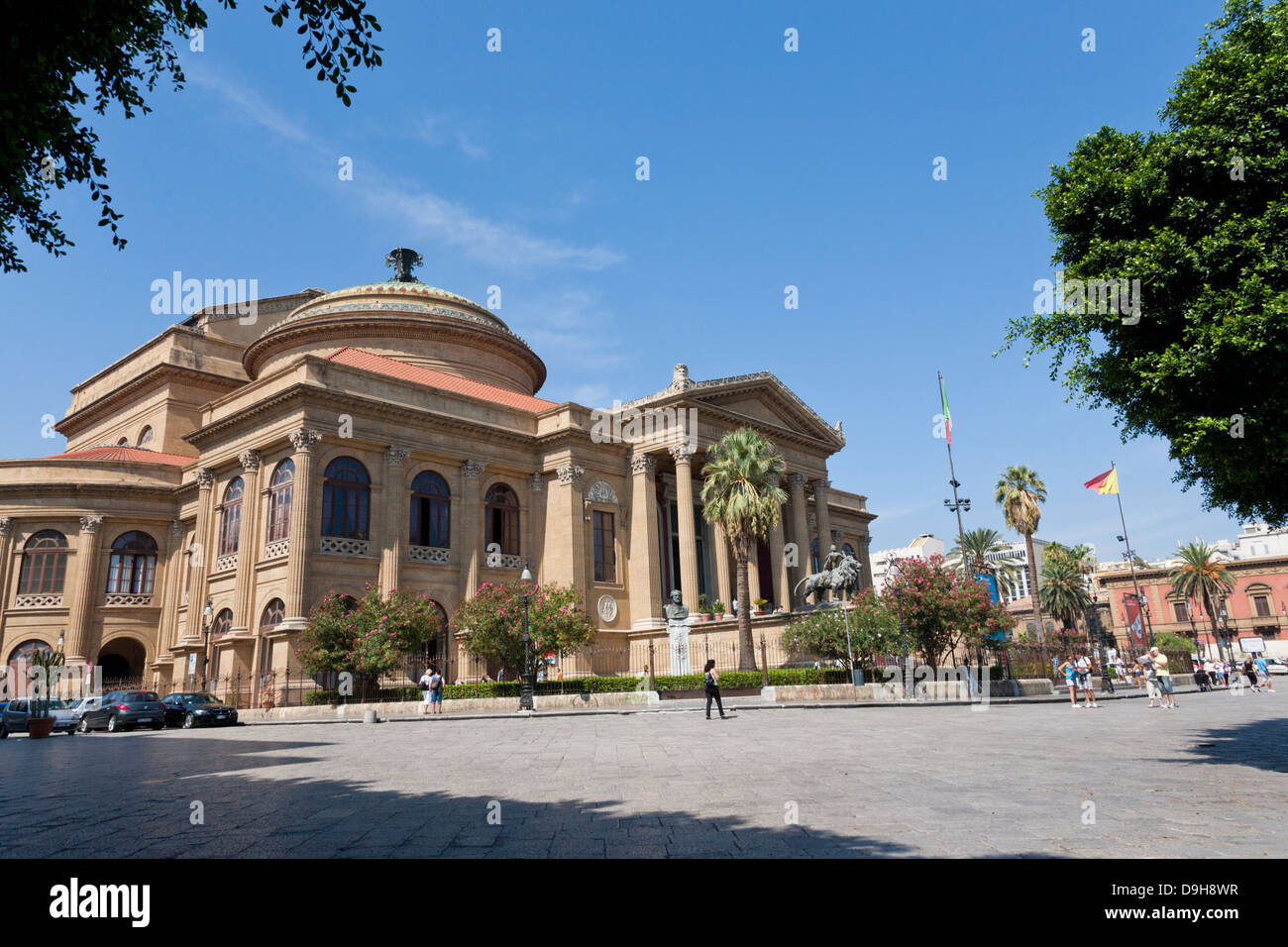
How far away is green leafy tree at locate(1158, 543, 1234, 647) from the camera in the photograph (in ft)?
244

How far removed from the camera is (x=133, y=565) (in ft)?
131

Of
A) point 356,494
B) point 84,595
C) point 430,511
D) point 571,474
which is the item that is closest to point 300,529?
point 356,494

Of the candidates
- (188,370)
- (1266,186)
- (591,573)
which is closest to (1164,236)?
(1266,186)

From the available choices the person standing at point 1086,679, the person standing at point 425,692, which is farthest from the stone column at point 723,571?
the person standing at point 1086,679

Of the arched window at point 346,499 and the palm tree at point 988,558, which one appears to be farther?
the palm tree at point 988,558

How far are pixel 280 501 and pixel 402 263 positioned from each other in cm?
2315

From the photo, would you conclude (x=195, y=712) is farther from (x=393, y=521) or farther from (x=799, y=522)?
(x=799, y=522)

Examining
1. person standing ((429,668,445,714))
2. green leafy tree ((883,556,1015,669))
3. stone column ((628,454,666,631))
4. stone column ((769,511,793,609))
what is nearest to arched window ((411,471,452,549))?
person standing ((429,668,445,714))

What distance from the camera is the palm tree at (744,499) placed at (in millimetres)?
33312

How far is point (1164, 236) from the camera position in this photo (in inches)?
382

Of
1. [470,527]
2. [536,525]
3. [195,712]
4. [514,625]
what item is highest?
[536,525]

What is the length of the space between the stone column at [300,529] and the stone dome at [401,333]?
11134 millimetres

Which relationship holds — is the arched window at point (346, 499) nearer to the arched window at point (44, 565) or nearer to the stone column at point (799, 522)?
the arched window at point (44, 565)
